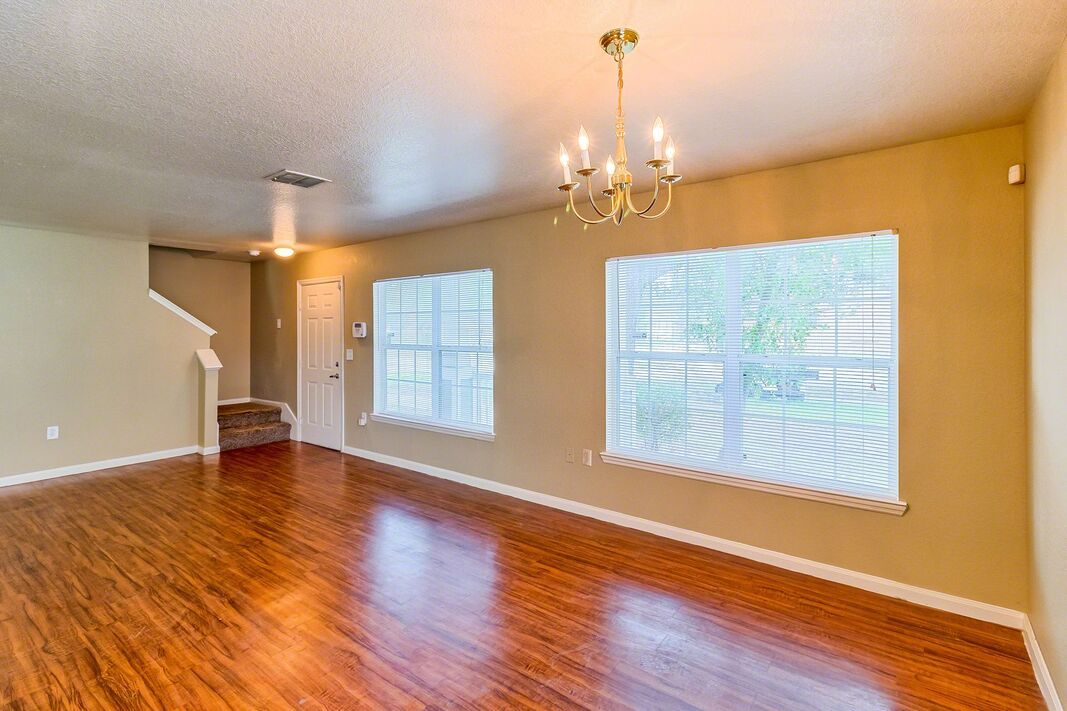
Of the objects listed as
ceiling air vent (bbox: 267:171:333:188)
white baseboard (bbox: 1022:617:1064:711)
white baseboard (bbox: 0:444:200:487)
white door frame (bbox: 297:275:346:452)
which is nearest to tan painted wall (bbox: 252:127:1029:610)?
white baseboard (bbox: 1022:617:1064:711)

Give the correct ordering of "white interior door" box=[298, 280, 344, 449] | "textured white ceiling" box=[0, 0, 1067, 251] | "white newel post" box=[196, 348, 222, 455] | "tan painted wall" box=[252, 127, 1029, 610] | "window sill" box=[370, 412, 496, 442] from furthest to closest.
Result: "white interior door" box=[298, 280, 344, 449], "white newel post" box=[196, 348, 222, 455], "window sill" box=[370, 412, 496, 442], "tan painted wall" box=[252, 127, 1029, 610], "textured white ceiling" box=[0, 0, 1067, 251]

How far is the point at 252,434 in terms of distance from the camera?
636cm

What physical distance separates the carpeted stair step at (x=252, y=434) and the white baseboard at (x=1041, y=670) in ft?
22.8

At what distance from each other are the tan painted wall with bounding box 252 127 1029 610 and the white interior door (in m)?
2.61

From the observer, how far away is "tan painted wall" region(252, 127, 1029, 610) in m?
2.49

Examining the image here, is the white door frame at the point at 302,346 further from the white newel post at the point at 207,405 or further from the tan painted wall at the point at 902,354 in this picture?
the tan painted wall at the point at 902,354

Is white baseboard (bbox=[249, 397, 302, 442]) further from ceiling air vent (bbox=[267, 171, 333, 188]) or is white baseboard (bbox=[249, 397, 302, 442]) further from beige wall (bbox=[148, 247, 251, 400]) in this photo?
ceiling air vent (bbox=[267, 171, 333, 188])

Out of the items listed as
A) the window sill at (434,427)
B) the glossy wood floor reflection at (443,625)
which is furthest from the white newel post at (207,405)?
the glossy wood floor reflection at (443,625)

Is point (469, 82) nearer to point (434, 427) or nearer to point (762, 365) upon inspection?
point (762, 365)

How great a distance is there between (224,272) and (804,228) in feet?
23.4

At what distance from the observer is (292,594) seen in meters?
2.77

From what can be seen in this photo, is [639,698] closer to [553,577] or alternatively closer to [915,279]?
[553,577]

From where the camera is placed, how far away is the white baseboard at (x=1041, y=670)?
1.91m

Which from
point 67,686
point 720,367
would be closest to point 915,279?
point 720,367
